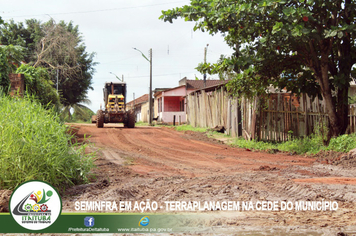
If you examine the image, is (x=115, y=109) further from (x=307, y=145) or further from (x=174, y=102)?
(x=307, y=145)

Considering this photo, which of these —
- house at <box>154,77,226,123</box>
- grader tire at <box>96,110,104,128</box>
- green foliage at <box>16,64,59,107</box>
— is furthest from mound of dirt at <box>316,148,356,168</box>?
house at <box>154,77,226,123</box>

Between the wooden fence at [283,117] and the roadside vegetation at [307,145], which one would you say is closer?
the roadside vegetation at [307,145]

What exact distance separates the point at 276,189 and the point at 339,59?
6537mm

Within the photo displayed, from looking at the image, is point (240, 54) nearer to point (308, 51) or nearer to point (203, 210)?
point (308, 51)

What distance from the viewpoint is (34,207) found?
329 cm

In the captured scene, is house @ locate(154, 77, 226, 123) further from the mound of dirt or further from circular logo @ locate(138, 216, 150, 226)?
circular logo @ locate(138, 216, 150, 226)

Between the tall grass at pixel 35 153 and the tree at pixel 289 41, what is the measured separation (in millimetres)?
4957

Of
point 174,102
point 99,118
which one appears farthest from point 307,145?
point 174,102

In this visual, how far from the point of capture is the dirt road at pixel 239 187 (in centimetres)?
360

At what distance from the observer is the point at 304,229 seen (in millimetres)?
3445

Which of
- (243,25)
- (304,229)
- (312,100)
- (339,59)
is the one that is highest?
(243,25)

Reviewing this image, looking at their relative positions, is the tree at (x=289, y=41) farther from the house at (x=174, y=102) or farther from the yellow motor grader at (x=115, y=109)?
the house at (x=174, y=102)

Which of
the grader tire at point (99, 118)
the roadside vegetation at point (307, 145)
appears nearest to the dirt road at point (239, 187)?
the roadside vegetation at point (307, 145)

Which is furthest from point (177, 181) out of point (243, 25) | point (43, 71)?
point (43, 71)
